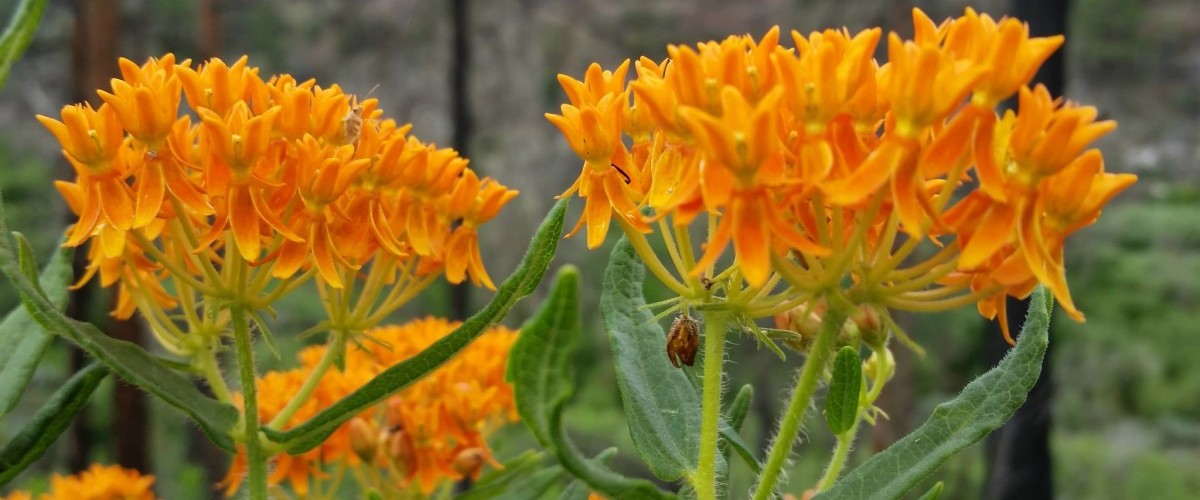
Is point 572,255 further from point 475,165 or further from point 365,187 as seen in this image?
point 365,187

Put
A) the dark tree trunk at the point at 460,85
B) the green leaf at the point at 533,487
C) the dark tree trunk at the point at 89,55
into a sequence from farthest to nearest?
1. the dark tree trunk at the point at 460,85
2. the dark tree trunk at the point at 89,55
3. the green leaf at the point at 533,487

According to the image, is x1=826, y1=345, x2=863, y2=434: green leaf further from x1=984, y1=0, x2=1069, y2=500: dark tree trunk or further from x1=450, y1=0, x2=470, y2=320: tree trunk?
x1=450, y1=0, x2=470, y2=320: tree trunk

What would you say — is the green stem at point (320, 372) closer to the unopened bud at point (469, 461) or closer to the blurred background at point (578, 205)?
the unopened bud at point (469, 461)

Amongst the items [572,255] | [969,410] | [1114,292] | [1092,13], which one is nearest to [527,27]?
[572,255]

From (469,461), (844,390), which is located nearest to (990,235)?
(844,390)

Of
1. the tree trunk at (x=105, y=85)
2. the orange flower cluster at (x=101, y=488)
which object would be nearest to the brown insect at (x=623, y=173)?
the orange flower cluster at (x=101, y=488)
